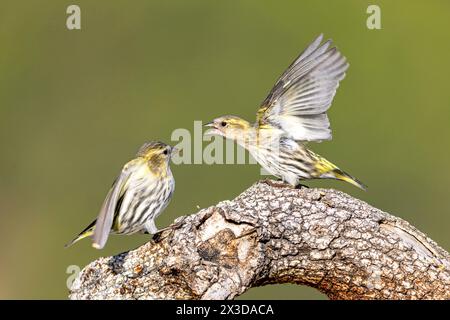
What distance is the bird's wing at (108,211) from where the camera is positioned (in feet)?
25.1

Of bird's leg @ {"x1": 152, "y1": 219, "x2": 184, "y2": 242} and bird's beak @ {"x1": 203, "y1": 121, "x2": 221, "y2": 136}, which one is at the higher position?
bird's beak @ {"x1": 203, "y1": 121, "x2": 221, "y2": 136}

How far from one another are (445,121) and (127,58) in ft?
19.4

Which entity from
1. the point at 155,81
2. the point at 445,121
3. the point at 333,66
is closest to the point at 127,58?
the point at 155,81

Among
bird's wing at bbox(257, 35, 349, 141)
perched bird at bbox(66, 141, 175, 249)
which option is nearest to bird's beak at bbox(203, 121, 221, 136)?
bird's wing at bbox(257, 35, 349, 141)

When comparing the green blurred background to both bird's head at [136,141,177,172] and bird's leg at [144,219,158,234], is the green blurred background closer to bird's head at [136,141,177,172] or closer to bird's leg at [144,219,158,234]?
bird's head at [136,141,177,172]

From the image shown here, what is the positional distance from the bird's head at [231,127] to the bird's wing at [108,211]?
1508 mm

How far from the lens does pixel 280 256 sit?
7867 mm

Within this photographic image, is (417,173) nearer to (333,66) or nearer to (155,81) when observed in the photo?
(155,81)

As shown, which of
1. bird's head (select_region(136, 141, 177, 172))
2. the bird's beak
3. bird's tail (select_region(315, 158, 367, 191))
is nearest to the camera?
bird's head (select_region(136, 141, 177, 172))

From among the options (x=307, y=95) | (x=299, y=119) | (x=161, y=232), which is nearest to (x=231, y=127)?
(x=299, y=119)

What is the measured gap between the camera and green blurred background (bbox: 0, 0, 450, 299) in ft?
53.9

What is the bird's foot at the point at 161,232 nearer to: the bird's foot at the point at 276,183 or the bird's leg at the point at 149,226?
the bird's leg at the point at 149,226

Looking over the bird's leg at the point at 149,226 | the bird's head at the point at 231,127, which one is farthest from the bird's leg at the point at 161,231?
the bird's head at the point at 231,127

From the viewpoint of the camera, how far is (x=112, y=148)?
16875mm
